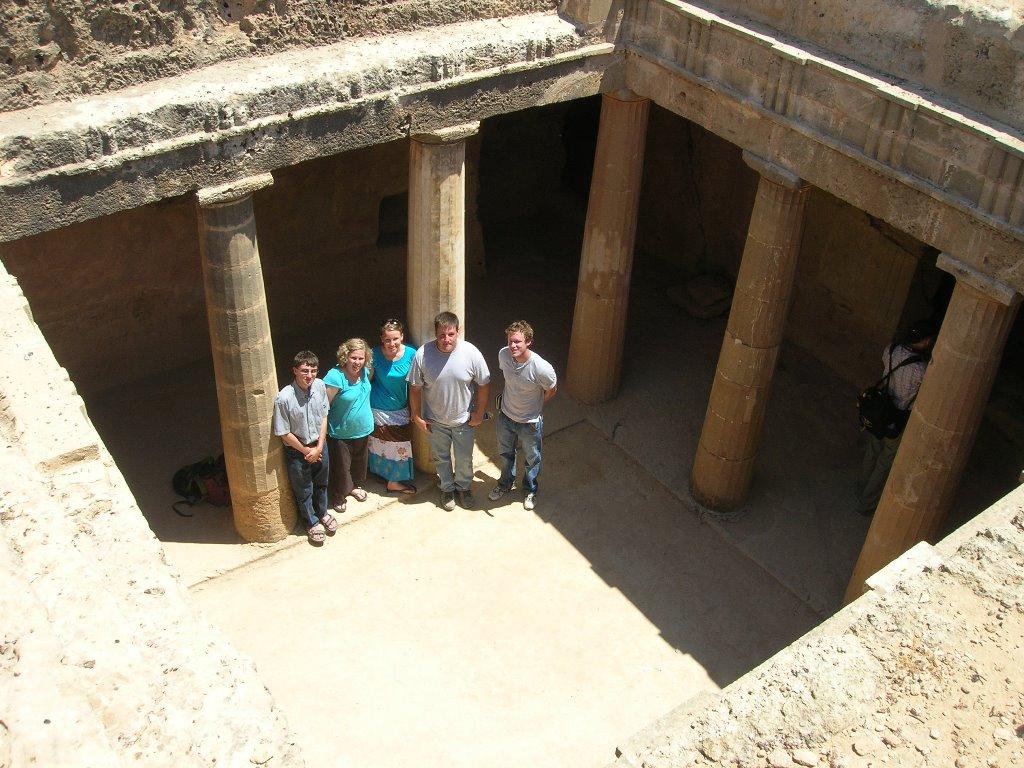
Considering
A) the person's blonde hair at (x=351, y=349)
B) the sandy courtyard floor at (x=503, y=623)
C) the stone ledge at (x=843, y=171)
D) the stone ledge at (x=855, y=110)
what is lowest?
the sandy courtyard floor at (x=503, y=623)

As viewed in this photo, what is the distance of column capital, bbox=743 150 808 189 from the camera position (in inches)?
327

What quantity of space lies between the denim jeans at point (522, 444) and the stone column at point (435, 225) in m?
1.07

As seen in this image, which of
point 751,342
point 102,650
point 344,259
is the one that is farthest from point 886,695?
point 344,259

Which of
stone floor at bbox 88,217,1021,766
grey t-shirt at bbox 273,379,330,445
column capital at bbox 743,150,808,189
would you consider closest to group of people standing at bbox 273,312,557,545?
grey t-shirt at bbox 273,379,330,445

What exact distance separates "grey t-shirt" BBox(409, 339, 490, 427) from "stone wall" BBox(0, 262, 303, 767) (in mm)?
4652

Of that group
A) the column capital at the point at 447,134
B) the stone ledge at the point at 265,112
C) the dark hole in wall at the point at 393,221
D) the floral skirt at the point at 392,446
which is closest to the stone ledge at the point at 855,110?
the stone ledge at the point at 265,112

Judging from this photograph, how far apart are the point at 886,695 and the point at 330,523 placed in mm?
6257

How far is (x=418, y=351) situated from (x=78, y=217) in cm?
315

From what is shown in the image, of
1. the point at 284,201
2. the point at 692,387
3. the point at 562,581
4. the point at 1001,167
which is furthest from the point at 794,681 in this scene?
the point at 284,201

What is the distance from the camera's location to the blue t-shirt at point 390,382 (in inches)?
381

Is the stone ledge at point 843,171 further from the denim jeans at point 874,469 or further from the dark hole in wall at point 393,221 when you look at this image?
the dark hole in wall at point 393,221

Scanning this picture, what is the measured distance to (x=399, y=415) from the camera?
9992mm

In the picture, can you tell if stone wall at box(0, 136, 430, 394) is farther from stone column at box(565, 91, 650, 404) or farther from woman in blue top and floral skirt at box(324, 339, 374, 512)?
stone column at box(565, 91, 650, 404)

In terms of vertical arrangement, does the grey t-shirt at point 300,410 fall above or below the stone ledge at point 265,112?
below
